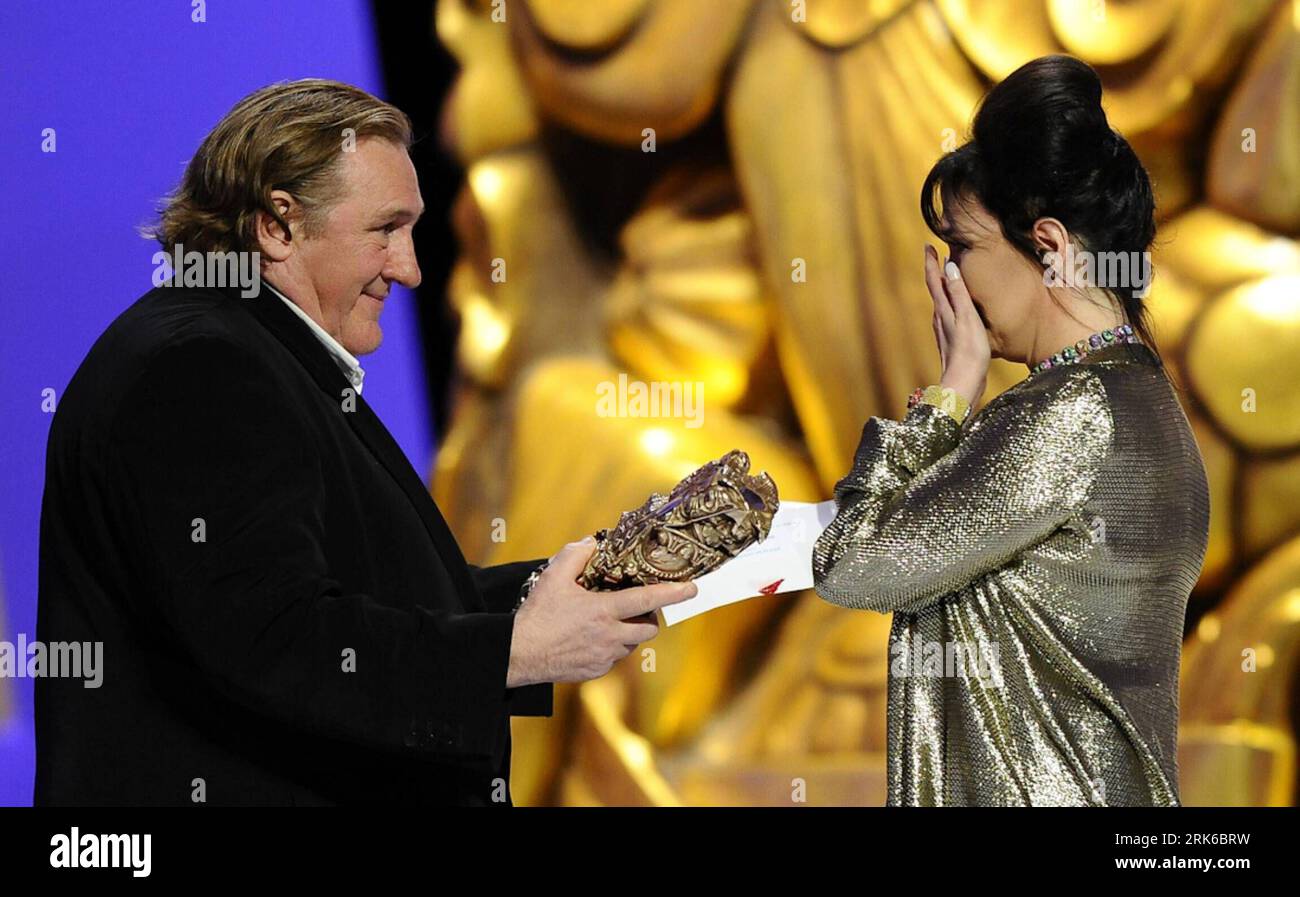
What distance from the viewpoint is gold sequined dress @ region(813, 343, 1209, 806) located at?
1.29m

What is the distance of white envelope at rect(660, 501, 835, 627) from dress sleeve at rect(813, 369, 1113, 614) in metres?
0.05

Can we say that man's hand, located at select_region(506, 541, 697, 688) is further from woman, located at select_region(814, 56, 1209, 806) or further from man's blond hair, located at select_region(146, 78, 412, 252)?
man's blond hair, located at select_region(146, 78, 412, 252)

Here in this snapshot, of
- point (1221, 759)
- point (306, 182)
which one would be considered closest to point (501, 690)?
point (306, 182)

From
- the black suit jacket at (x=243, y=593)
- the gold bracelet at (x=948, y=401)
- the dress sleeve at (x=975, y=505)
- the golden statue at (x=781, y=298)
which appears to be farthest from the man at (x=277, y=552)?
the golden statue at (x=781, y=298)

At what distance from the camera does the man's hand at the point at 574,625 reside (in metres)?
1.28

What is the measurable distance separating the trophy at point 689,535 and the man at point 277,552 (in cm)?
2

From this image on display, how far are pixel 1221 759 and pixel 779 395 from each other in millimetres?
1045

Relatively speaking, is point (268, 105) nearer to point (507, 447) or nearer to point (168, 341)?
point (168, 341)

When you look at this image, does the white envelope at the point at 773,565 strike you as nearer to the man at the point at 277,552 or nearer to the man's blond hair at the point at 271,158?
the man at the point at 277,552

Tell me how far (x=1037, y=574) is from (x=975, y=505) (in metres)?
0.11

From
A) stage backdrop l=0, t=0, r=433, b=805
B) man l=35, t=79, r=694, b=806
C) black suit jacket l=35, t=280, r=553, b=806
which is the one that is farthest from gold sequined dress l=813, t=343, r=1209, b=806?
stage backdrop l=0, t=0, r=433, b=805

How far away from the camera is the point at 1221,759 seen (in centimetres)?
256

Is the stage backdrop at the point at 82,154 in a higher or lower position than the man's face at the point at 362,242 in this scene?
higher
